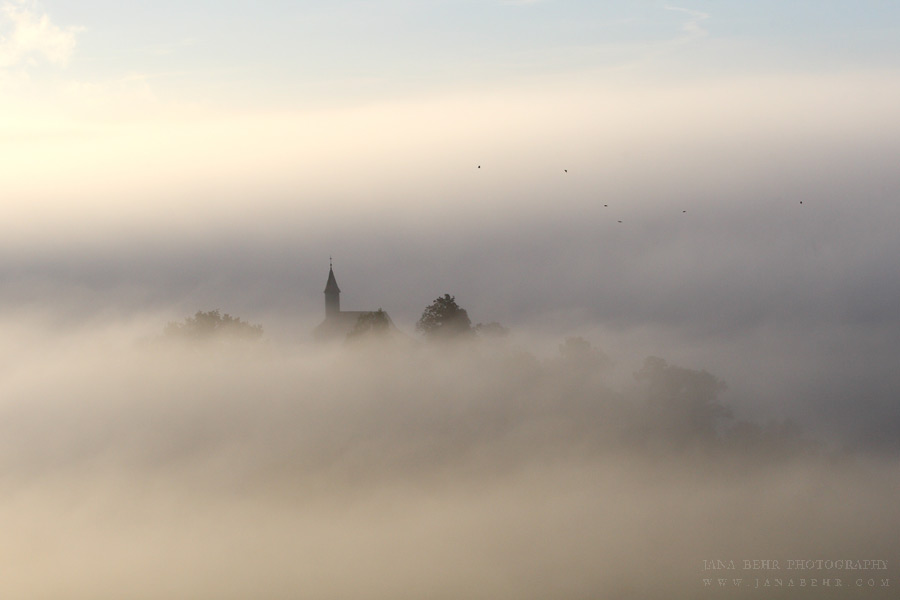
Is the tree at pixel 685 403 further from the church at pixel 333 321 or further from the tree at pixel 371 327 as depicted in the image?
the church at pixel 333 321

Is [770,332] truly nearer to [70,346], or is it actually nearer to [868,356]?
[868,356]

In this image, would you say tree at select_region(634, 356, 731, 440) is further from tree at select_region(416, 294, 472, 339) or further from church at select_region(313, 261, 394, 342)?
church at select_region(313, 261, 394, 342)

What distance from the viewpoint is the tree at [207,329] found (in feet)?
423

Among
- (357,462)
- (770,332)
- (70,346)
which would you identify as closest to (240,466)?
(357,462)

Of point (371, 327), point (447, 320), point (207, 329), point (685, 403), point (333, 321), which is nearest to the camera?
point (685, 403)

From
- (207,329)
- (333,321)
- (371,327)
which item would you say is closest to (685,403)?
(371,327)

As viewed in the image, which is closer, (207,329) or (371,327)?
(207,329)

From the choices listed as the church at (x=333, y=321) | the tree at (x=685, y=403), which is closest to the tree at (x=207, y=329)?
the church at (x=333, y=321)

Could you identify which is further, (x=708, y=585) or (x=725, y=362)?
(x=725, y=362)

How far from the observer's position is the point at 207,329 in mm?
129500

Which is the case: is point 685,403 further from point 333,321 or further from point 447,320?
point 333,321

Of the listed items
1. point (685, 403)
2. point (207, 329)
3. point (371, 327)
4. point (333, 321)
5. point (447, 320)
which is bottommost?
point (685, 403)

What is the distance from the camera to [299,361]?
147 metres

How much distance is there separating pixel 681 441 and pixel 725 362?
5266cm
